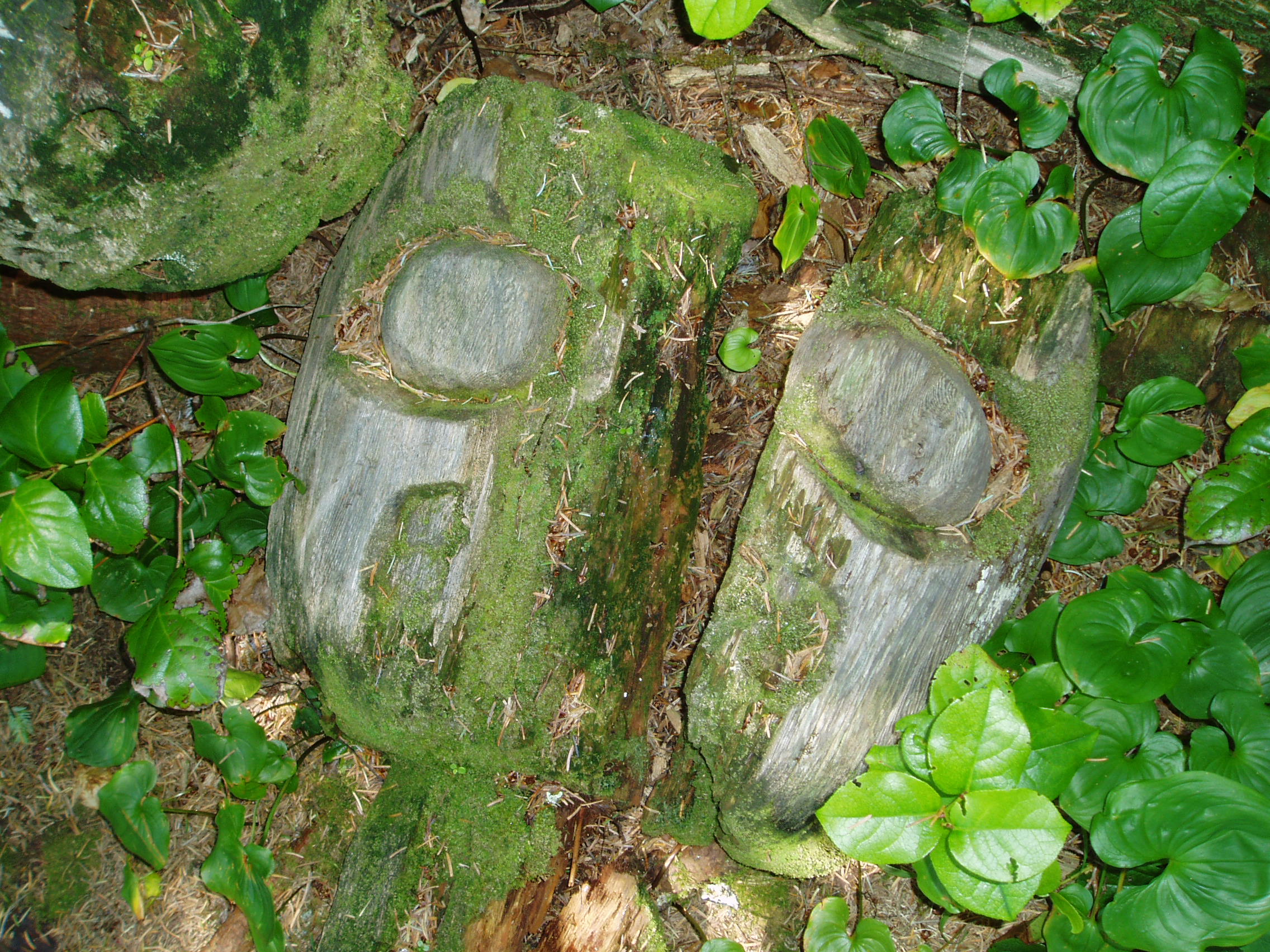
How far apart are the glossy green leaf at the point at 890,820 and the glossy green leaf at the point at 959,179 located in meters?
1.92

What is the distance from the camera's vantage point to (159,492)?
2768 millimetres

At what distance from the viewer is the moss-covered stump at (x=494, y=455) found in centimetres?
242

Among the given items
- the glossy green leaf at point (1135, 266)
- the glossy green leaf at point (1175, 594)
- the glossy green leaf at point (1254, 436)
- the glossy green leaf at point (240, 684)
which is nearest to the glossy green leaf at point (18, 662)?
the glossy green leaf at point (240, 684)

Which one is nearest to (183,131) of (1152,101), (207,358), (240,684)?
(207,358)

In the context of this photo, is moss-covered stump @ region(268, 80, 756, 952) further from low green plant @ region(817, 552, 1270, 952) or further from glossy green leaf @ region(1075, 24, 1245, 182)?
glossy green leaf @ region(1075, 24, 1245, 182)

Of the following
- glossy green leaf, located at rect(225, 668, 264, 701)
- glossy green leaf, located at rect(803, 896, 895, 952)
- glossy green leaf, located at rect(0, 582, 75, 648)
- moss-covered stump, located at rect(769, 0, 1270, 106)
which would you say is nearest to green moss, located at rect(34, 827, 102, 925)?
glossy green leaf, located at rect(225, 668, 264, 701)

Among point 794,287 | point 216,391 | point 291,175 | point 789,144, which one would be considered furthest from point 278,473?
point 789,144

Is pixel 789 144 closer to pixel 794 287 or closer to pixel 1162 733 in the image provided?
pixel 794 287

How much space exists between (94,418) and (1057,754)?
3.33 m

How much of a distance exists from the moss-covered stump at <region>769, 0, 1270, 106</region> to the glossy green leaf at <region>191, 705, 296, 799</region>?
11.2ft

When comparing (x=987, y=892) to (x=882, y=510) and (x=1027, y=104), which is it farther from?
(x=1027, y=104)

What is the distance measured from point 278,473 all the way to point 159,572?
65 cm

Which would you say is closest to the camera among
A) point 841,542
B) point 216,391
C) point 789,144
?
point 841,542

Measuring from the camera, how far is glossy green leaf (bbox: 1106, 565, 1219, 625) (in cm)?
259
